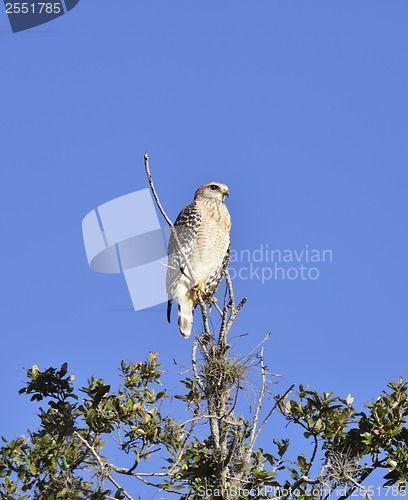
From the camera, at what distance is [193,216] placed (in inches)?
343

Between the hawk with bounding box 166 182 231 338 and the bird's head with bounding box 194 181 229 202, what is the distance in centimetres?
19

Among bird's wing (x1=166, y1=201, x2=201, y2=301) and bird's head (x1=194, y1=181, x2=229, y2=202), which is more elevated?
bird's head (x1=194, y1=181, x2=229, y2=202)

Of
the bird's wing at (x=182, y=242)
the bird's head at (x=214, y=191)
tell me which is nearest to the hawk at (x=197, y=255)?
the bird's wing at (x=182, y=242)

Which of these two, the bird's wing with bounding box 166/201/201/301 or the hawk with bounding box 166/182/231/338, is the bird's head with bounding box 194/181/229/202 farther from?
the bird's wing with bounding box 166/201/201/301

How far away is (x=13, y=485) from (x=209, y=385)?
1474mm

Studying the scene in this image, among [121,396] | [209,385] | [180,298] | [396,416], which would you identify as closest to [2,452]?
[121,396]

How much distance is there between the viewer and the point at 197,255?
28.0 feet

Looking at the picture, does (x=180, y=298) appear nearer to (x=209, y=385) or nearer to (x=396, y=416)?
(x=209, y=385)

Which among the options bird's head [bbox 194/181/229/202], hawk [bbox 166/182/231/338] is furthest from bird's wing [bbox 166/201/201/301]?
bird's head [bbox 194/181/229/202]

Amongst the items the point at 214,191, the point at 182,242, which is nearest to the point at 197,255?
the point at 182,242

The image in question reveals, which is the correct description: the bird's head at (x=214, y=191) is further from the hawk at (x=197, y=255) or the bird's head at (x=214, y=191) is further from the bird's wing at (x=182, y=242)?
the bird's wing at (x=182, y=242)

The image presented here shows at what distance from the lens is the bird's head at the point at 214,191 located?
8977 mm

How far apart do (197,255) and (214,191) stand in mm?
878

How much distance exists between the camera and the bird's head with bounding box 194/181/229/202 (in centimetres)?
898
